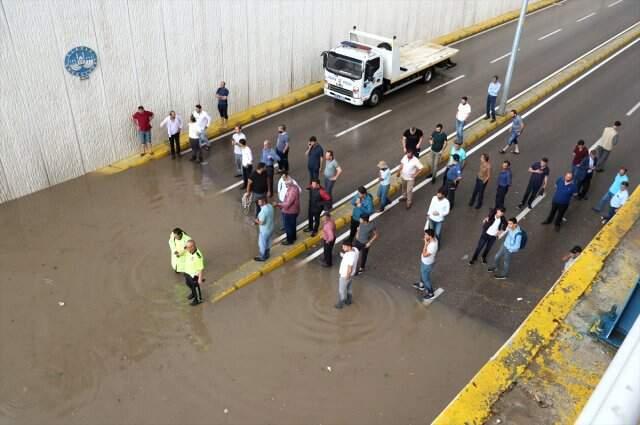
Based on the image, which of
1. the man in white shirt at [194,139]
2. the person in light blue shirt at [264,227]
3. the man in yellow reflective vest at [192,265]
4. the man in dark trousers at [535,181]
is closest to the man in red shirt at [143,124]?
the man in white shirt at [194,139]

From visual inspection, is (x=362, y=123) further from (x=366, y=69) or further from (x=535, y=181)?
(x=535, y=181)

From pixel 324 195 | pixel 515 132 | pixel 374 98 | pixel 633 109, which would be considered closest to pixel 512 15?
pixel 633 109

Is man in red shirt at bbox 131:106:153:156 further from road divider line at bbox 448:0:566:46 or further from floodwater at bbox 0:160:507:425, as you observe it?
road divider line at bbox 448:0:566:46

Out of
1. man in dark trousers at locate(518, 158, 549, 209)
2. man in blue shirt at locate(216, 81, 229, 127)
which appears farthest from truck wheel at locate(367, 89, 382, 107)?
man in dark trousers at locate(518, 158, 549, 209)

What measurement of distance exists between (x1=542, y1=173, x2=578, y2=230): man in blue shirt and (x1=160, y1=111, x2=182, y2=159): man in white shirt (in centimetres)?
934

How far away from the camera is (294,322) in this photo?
10156mm

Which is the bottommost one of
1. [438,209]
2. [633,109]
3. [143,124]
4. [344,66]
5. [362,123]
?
[362,123]

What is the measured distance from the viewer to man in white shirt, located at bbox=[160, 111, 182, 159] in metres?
14.5

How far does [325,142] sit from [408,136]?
10.1 feet

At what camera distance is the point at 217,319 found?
10.2 meters

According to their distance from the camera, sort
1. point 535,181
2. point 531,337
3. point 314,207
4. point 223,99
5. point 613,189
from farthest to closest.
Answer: point 223,99, point 535,181, point 613,189, point 314,207, point 531,337

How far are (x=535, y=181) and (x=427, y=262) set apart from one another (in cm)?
441

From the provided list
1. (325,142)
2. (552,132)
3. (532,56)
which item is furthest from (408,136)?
(532,56)

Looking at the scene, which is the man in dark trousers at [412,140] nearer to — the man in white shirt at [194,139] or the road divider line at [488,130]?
the road divider line at [488,130]
